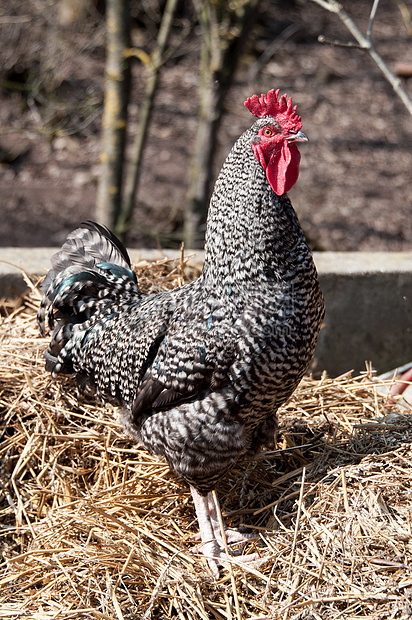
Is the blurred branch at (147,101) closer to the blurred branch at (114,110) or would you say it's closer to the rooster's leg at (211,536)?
the blurred branch at (114,110)

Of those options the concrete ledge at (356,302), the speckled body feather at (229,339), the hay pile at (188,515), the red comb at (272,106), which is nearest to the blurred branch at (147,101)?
the concrete ledge at (356,302)

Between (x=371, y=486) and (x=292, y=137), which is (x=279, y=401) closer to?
(x=371, y=486)

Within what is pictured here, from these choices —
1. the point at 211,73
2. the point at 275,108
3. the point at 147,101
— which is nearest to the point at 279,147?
the point at 275,108

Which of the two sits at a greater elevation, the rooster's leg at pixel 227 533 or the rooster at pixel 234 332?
the rooster at pixel 234 332

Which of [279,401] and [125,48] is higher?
[125,48]

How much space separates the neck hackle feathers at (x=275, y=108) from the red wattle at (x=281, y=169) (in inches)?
4.6

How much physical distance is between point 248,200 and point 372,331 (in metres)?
2.18

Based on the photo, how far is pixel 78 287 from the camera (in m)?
3.40

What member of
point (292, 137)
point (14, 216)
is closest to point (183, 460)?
point (292, 137)

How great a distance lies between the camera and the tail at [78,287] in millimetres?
3416

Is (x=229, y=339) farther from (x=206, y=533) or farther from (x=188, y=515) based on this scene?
(x=188, y=515)

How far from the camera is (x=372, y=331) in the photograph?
4.54 m

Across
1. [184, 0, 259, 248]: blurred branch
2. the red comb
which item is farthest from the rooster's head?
[184, 0, 259, 248]: blurred branch

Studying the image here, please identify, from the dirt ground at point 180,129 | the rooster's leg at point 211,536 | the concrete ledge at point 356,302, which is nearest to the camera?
the rooster's leg at point 211,536
